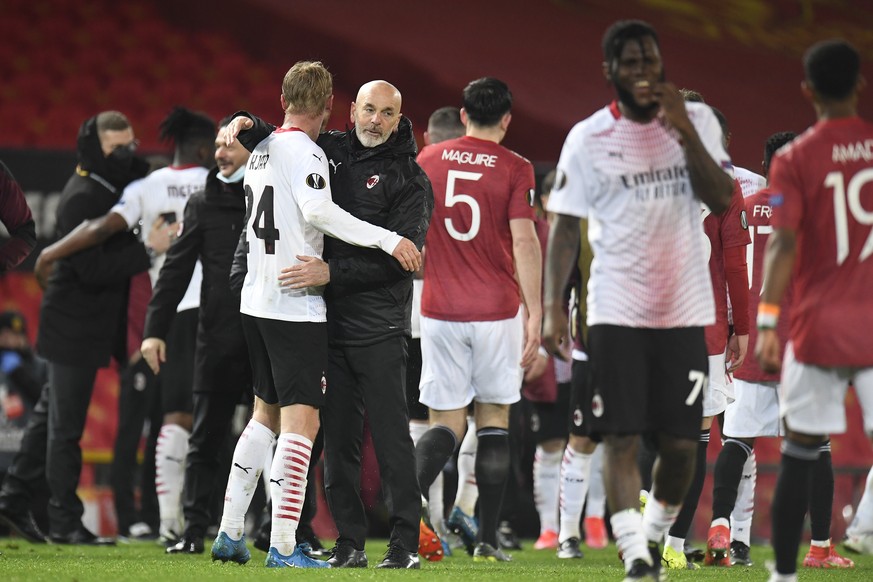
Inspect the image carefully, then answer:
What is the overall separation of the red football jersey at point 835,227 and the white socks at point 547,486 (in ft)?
13.9

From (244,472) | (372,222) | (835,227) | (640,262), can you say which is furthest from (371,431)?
(835,227)

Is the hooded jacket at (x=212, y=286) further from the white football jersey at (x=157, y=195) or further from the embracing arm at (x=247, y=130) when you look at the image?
the embracing arm at (x=247, y=130)

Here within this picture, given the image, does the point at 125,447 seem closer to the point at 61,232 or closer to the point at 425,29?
the point at 61,232

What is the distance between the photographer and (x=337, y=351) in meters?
5.22

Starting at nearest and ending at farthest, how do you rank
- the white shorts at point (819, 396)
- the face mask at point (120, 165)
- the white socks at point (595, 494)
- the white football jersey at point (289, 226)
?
the white shorts at point (819, 396) < the white football jersey at point (289, 226) < the face mask at point (120, 165) < the white socks at point (595, 494)

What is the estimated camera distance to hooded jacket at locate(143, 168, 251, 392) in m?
6.03

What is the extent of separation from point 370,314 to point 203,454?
1.42 m

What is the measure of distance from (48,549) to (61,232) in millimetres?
1917

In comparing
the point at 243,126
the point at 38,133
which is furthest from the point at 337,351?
the point at 38,133

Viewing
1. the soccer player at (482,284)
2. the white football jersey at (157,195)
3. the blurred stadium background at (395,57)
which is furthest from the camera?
the blurred stadium background at (395,57)

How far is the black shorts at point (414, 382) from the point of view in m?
7.07

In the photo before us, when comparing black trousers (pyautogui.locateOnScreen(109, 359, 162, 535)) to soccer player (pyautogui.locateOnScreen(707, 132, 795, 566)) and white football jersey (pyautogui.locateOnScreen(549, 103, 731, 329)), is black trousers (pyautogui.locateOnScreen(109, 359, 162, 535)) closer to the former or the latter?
soccer player (pyautogui.locateOnScreen(707, 132, 795, 566))

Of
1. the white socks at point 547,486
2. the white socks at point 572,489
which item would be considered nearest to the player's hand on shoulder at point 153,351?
the white socks at point 572,489

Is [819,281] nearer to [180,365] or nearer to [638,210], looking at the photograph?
[638,210]
